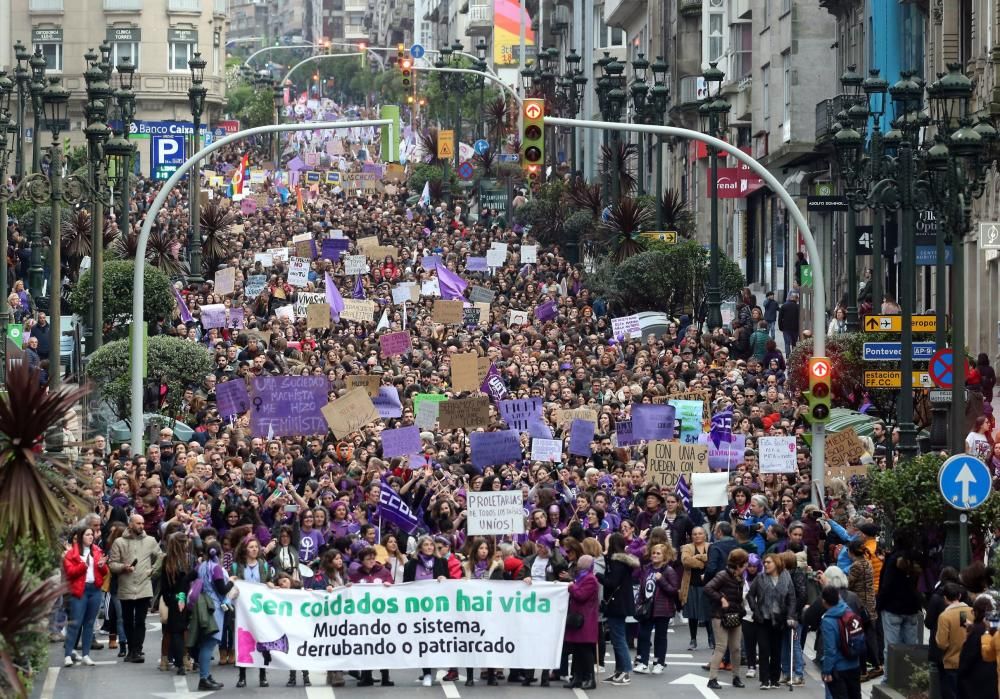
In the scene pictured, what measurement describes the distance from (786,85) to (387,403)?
94.8 ft

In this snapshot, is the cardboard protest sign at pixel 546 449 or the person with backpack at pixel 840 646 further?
the cardboard protest sign at pixel 546 449

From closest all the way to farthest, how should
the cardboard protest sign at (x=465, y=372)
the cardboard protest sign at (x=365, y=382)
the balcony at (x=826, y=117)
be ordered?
the cardboard protest sign at (x=365, y=382) < the cardboard protest sign at (x=465, y=372) < the balcony at (x=826, y=117)

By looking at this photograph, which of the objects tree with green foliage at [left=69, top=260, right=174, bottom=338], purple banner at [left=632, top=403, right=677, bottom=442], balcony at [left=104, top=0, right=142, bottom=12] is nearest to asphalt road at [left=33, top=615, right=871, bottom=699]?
purple banner at [left=632, top=403, right=677, bottom=442]

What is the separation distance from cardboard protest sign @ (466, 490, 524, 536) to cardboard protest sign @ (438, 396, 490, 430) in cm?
594

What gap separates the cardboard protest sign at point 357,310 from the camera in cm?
3959

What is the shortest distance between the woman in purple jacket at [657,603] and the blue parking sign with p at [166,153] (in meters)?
22.0

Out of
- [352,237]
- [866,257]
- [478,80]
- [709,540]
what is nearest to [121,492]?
[709,540]

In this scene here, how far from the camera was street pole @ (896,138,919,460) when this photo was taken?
80.3ft

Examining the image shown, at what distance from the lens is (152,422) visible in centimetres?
3023

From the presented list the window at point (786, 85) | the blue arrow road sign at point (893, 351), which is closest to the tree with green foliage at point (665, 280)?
the window at point (786, 85)

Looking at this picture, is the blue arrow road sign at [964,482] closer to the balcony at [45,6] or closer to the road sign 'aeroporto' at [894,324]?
the road sign 'aeroporto' at [894,324]

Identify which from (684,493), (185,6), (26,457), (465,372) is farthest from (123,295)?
(185,6)

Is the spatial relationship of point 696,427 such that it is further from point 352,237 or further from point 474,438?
point 352,237

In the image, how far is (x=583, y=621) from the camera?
767 inches
